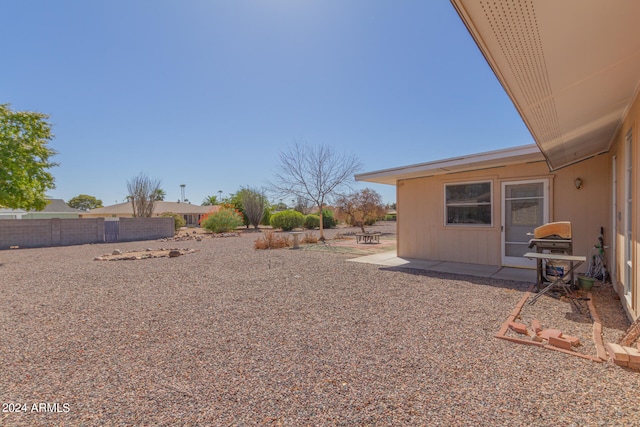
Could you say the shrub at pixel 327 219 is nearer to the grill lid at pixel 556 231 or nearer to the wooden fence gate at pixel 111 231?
the wooden fence gate at pixel 111 231

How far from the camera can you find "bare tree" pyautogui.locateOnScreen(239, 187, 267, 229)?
2509cm

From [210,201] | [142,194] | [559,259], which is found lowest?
[559,259]

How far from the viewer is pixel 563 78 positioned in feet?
8.28

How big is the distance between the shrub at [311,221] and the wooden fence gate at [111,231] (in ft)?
46.2

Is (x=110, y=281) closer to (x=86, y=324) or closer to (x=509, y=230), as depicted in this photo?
(x=86, y=324)

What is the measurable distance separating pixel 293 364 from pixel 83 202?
74.3 metres

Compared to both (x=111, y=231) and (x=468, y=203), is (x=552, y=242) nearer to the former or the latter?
(x=468, y=203)

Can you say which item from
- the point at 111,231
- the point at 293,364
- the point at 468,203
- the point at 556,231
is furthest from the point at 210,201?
the point at 293,364

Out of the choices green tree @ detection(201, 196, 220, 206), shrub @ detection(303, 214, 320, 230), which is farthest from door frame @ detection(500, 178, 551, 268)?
green tree @ detection(201, 196, 220, 206)

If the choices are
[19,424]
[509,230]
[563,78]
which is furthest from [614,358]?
[509,230]

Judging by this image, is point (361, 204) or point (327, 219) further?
point (327, 219)

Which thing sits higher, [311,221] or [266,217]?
[266,217]

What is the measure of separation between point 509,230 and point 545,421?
6114 millimetres

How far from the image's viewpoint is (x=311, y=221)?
26.3 meters
